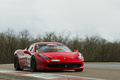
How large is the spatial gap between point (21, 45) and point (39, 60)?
76249mm

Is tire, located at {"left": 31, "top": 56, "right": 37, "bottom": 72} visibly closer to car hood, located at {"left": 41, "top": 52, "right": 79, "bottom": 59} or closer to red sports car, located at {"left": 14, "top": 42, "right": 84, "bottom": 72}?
red sports car, located at {"left": 14, "top": 42, "right": 84, "bottom": 72}

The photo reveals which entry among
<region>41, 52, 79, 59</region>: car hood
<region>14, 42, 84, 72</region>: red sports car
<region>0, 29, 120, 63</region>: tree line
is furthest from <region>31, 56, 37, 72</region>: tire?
<region>0, 29, 120, 63</region>: tree line

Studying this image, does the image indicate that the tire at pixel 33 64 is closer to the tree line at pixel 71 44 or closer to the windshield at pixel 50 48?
the windshield at pixel 50 48

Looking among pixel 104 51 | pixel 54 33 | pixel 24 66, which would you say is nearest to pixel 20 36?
pixel 54 33

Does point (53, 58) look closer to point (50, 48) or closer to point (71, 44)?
point (50, 48)

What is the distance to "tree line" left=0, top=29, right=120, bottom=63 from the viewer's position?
8450cm

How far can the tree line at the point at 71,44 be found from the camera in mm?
84500

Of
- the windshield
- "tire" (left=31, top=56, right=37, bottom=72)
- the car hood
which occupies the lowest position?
"tire" (left=31, top=56, right=37, bottom=72)

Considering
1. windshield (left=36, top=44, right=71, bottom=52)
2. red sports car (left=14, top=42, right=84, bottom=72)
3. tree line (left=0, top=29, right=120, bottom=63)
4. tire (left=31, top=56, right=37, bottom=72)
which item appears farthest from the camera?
tree line (left=0, top=29, right=120, bottom=63)

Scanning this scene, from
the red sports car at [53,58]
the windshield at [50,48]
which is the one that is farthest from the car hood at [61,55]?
the windshield at [50,48]

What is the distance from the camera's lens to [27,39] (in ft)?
285

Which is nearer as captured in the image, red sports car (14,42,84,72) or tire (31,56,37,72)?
red sports car (14,42,84,72)

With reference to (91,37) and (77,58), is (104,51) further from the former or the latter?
(77,58)

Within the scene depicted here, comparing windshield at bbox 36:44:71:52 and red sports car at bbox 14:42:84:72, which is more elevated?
windshield at bbox 36:44:71:52
